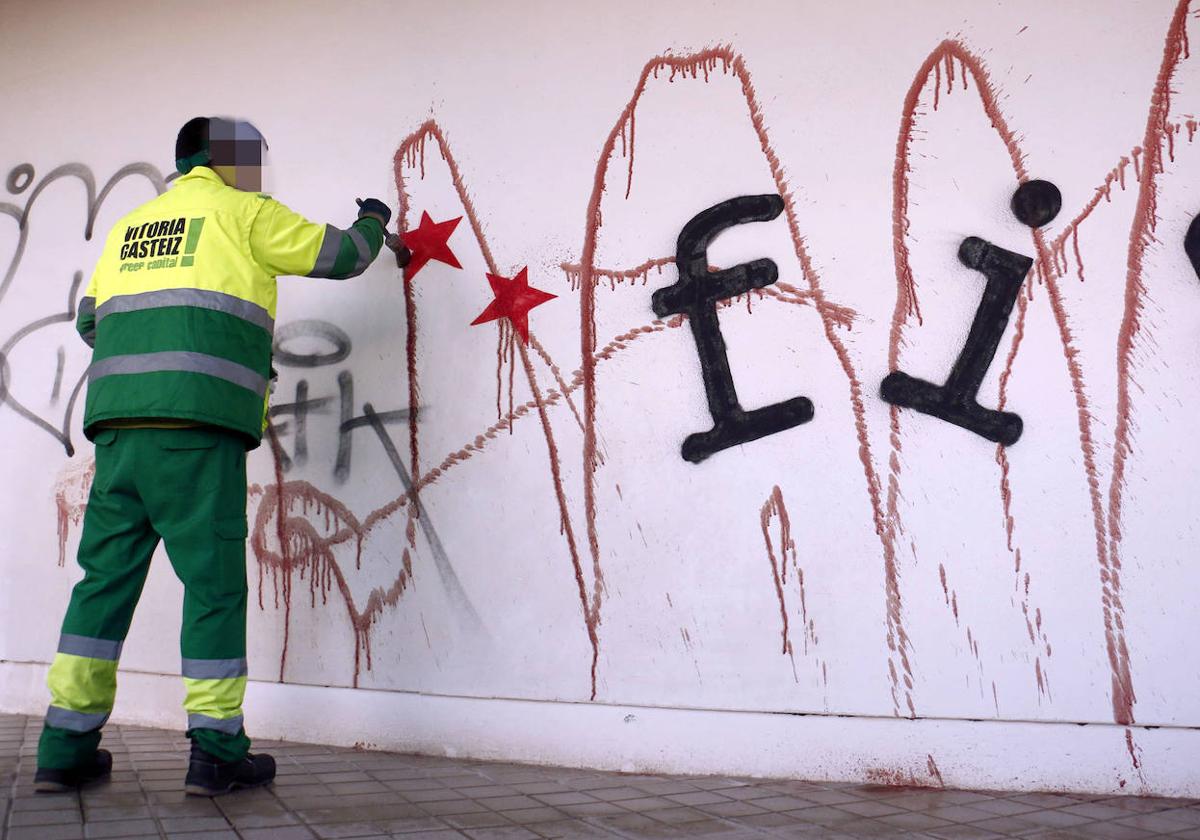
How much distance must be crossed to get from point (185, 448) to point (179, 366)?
7.8 inches

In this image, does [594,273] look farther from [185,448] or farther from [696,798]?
[696,798]

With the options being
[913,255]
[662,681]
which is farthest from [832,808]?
[913,255]

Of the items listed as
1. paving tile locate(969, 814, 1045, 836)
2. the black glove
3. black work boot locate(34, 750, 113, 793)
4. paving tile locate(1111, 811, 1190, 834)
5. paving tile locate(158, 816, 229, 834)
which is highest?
the black glove

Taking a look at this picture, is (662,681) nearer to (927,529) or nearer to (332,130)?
(927,529)

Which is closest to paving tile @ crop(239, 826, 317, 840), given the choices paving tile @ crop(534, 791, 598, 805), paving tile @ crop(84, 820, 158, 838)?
paving tile @ crop(84, 820, 158, 838)

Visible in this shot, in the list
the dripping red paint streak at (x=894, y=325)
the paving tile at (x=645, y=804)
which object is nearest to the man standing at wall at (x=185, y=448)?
the dripping red paint streak at (x=894, y=325)

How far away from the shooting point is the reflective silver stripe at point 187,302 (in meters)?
2.34

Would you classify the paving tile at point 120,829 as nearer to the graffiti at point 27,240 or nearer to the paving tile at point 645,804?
the paving tile at point 645,804

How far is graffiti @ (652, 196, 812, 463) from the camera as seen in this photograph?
2.62 meters

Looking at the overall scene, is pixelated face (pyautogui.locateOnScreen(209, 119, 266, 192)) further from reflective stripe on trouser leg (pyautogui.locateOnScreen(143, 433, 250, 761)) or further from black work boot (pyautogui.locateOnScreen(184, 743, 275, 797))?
black work boot (pyautogui.locateOnScreen(184, 743, 275, 797))

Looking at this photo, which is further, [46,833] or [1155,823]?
[1155,823]

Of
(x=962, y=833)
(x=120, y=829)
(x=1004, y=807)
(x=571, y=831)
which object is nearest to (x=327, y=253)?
(x=120, y=829)

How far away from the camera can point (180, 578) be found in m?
2.29

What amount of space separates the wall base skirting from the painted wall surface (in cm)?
1
